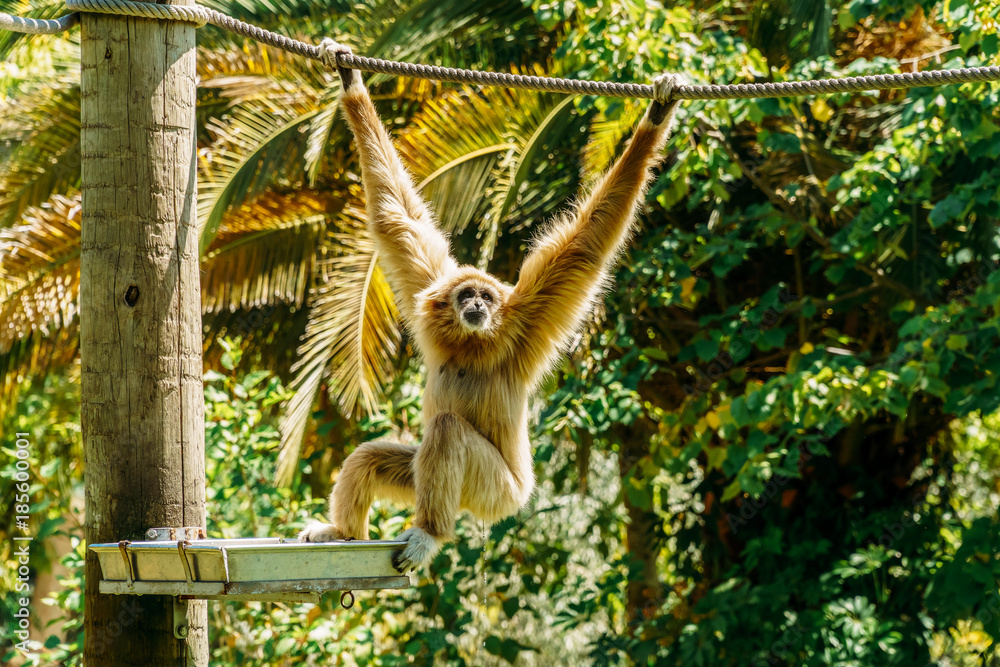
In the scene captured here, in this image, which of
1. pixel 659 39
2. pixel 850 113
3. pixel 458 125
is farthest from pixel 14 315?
pixel 850 113

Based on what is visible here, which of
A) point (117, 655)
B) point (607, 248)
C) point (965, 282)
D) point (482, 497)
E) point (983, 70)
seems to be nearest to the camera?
point (117, 655)

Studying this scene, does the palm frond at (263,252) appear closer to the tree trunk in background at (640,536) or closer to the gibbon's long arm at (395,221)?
the gibbon's long arm at (395,221)

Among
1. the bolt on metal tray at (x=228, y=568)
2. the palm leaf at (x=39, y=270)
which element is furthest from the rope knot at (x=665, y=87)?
the palm leaf at (x=39, y=270)

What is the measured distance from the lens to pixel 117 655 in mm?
3398

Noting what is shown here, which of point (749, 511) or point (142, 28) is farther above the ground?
point (142, 28)

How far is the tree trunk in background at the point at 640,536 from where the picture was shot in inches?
386

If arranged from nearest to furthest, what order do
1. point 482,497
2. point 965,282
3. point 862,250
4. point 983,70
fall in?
point 983,70, point 482,497, point 862,250, point 965,282

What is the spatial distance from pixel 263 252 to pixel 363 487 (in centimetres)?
403

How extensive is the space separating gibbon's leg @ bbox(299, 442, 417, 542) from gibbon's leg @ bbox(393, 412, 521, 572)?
31cm

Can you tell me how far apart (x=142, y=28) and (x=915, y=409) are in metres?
7.57

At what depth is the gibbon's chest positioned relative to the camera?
4848 mm

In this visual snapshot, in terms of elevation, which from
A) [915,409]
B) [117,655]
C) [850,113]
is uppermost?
[850,113]

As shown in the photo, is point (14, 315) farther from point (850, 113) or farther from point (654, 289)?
point (850, 113)

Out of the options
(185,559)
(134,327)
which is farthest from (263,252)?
(185,559)
